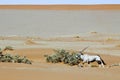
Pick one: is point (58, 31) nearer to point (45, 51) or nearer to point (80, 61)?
point (45, 51)

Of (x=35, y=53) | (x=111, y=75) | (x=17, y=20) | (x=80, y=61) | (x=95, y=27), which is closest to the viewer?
(x=111, y=75)

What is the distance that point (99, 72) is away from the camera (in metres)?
11.0

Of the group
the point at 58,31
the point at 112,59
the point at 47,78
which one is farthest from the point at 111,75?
the point at 58,31

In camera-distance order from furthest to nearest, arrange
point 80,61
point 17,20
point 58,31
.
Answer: point 17,20, point 58,31, point 80,61

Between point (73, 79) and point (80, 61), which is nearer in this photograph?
point (73, 79)

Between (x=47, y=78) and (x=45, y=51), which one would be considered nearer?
(x=47, y=78)

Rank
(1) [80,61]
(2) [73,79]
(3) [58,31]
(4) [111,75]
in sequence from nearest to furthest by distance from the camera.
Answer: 1. (2) [73,79]
2. (4) [111,75]
3. (1) [80,61]
4. (3) [58,31]

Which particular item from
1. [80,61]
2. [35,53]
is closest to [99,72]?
[80,61]

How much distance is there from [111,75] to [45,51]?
363 inches

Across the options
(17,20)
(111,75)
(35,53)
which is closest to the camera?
(111,75)

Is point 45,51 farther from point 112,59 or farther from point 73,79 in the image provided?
point 73,79

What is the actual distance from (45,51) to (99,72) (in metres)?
8.66

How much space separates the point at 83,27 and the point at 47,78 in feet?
114

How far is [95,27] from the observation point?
44062 mm
